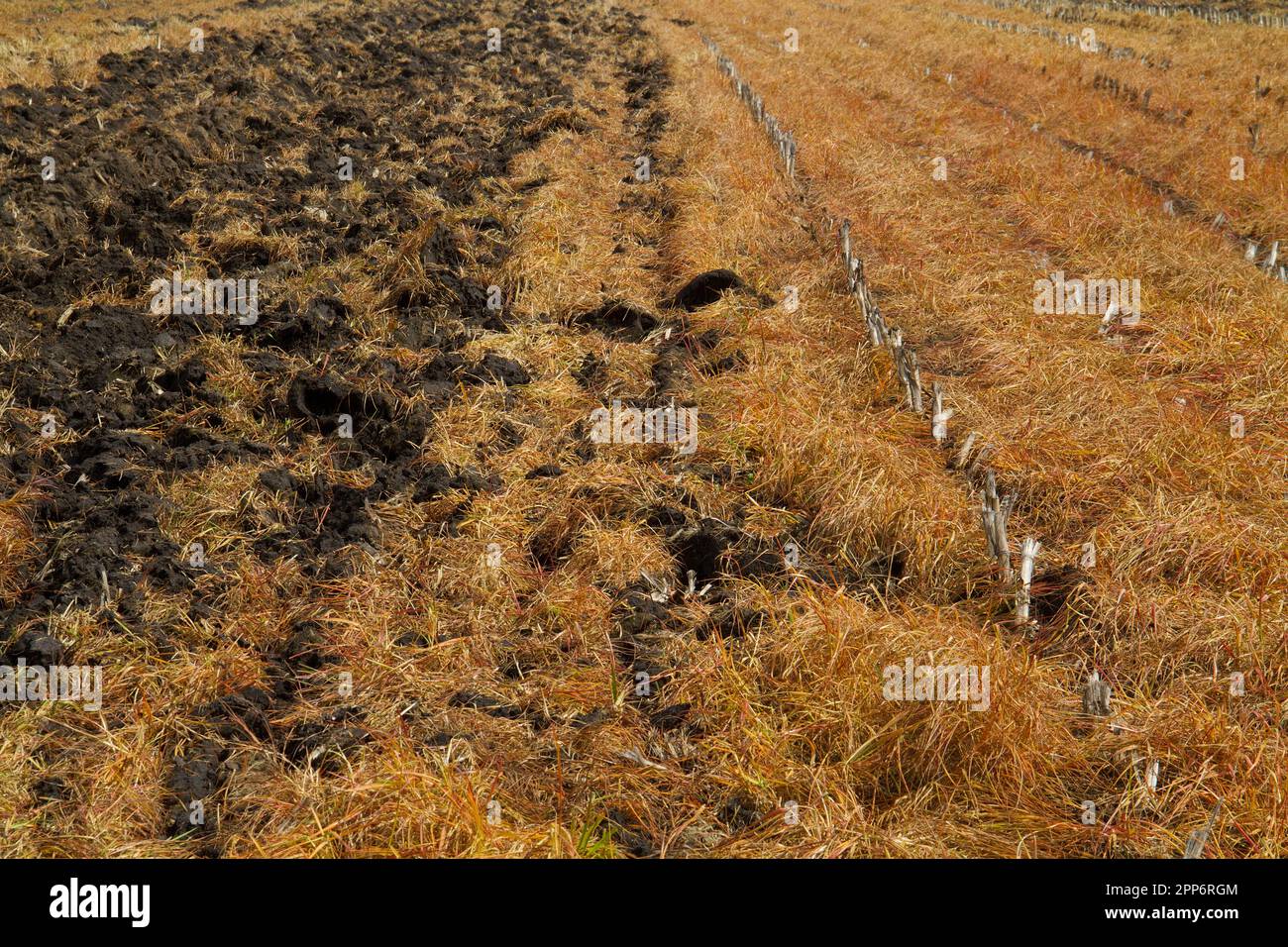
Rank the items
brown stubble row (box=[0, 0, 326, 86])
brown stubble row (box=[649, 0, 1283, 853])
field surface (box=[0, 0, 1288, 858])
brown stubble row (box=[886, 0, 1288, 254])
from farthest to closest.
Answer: brown stubble row (box=[0, 0, 326, 86]), brown stubble row (box=[886, 0, 1288, 254]), brown stubble row (box=[649, 0, 1283, 853]), field surface (box=[0, 0, 1288, 858])

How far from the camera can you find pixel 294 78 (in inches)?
512

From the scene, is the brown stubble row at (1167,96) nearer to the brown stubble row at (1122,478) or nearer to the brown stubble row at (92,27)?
the brown stubble row at (1122,478)

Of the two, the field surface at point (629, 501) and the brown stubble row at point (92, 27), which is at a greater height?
the brown stubble row at point (92, 27)

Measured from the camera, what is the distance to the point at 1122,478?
182 inches

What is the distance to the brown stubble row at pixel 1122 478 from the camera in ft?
11.5

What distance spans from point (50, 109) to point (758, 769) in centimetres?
1161

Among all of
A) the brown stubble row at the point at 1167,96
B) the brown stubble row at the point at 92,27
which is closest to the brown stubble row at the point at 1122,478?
the brown stubble row at the point at 1167,96

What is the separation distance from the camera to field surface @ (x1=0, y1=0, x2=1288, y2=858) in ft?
9.70

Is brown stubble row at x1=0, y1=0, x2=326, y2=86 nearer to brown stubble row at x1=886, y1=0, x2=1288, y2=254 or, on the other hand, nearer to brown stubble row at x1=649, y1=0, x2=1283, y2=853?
brown stubble row at x1=649, y1=0, x2=1283, y2=853

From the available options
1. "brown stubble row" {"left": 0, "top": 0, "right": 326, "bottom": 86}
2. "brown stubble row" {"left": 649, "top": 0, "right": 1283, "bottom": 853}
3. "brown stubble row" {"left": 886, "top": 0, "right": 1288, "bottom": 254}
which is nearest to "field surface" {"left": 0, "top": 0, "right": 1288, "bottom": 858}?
"brown stubble row" {"left": 649, "top": 0, "right": 1283, "bottom": 853}

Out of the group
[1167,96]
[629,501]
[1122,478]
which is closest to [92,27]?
[1167,96]

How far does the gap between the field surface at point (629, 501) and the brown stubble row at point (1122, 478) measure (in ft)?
0.08

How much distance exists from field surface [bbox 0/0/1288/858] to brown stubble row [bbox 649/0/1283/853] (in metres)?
0.02
